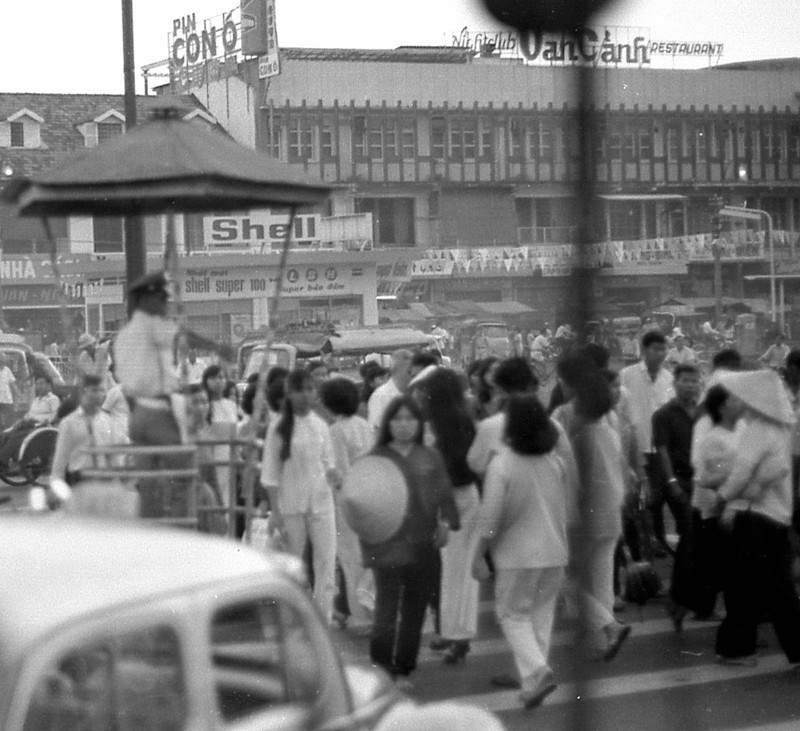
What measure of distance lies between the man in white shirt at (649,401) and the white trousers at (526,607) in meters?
2.49

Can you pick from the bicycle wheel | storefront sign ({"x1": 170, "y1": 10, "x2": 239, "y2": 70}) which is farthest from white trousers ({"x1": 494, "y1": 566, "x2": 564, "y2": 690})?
storefront sign ({"x1": 170, "y1": 10, "x2": 239, "y2": 70})

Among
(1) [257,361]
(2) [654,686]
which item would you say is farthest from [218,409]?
(1) [257,361]

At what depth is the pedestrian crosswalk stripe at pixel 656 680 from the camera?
6.12 metres

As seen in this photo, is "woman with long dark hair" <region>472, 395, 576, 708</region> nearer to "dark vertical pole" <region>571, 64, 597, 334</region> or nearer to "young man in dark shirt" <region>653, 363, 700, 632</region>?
"young man in dark shirt" <region>653, 363, 700, 632</region>

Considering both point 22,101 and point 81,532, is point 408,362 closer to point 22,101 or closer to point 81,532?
point 81,532

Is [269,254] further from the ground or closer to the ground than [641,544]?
further from the ground

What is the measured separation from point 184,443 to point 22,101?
72.4 ft

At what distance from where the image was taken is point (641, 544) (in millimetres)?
8406

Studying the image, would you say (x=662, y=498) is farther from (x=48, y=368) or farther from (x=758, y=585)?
(x=48, y=368)

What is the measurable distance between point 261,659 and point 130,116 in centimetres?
834

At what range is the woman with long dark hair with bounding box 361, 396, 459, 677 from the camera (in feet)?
19.5

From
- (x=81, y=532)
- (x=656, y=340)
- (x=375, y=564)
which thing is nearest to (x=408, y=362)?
(x=656, y=340)

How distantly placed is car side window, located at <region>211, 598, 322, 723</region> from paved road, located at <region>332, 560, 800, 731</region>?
8.80 ft

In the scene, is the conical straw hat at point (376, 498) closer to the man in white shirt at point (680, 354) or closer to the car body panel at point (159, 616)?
the man in white shirt at point (680, 354)
